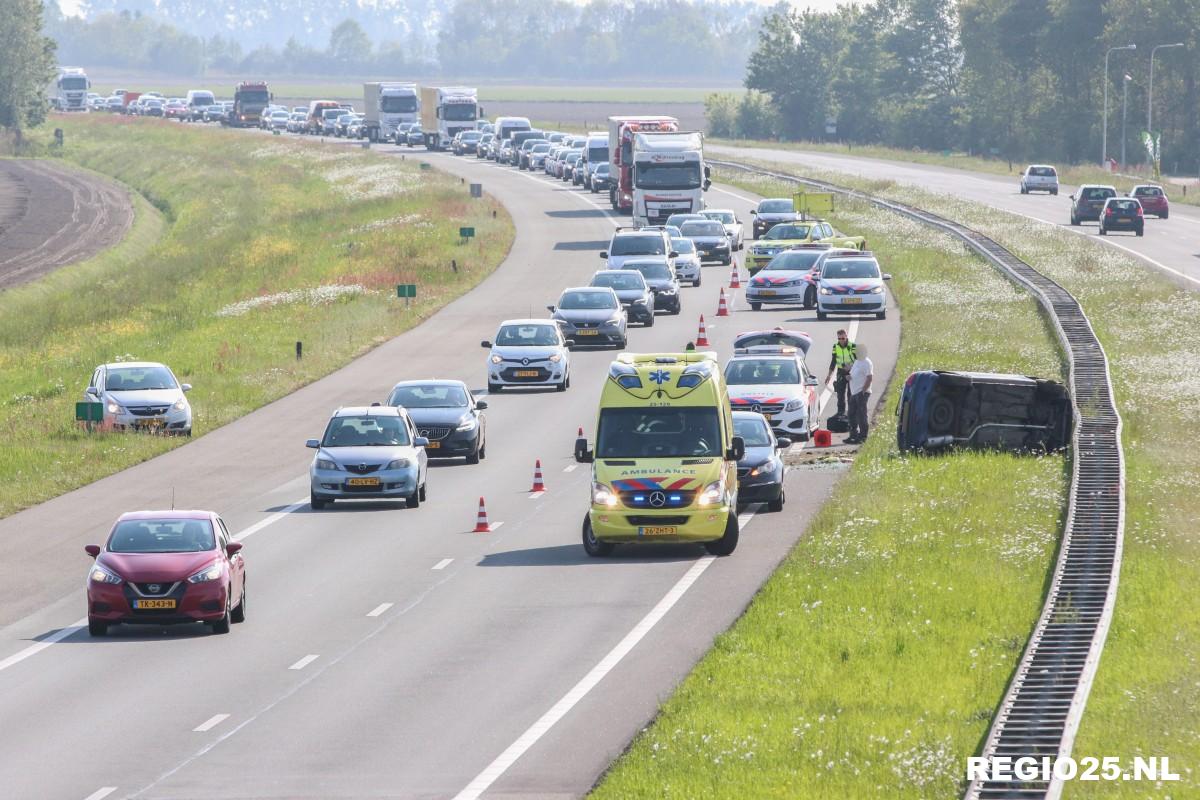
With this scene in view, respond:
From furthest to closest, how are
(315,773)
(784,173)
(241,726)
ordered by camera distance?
(784,173) < (241,726) < (315,773)

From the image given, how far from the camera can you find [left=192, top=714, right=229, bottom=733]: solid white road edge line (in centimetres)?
1908

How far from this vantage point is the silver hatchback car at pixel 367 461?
33.1m

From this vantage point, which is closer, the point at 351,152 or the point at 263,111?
the point at 351,152

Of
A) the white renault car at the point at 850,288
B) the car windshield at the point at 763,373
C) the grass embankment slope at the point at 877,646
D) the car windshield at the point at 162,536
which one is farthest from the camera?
the white renault car at the point at 850,288

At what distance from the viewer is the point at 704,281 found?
2746 inches

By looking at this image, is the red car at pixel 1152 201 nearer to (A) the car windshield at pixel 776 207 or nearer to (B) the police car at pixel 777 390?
(A) the car windshield at pixel 776 207

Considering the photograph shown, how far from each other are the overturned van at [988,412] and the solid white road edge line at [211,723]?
18.5 meters

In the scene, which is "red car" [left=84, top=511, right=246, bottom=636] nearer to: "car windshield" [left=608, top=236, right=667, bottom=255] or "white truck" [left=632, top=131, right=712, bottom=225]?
"car windshield" [left=608, top=236, right=667, bottom=255]

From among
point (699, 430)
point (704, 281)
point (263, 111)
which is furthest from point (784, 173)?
point (699, 430)

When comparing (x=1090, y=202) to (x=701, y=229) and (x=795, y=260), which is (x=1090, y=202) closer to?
(x=701, y=229)

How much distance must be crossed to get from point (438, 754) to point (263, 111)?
6174 inches

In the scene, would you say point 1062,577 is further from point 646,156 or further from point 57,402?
point 646,156

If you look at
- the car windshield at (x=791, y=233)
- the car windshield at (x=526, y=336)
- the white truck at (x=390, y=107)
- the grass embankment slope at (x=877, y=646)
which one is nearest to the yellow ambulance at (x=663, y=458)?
the grass embankment slope at (x=877, y=646)

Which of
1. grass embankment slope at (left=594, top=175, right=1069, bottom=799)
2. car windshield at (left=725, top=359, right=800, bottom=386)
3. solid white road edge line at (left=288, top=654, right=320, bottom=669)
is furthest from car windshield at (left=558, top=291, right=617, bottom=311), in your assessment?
solid white road edge line at (left=288, top=654, right=320, bottom=669)
